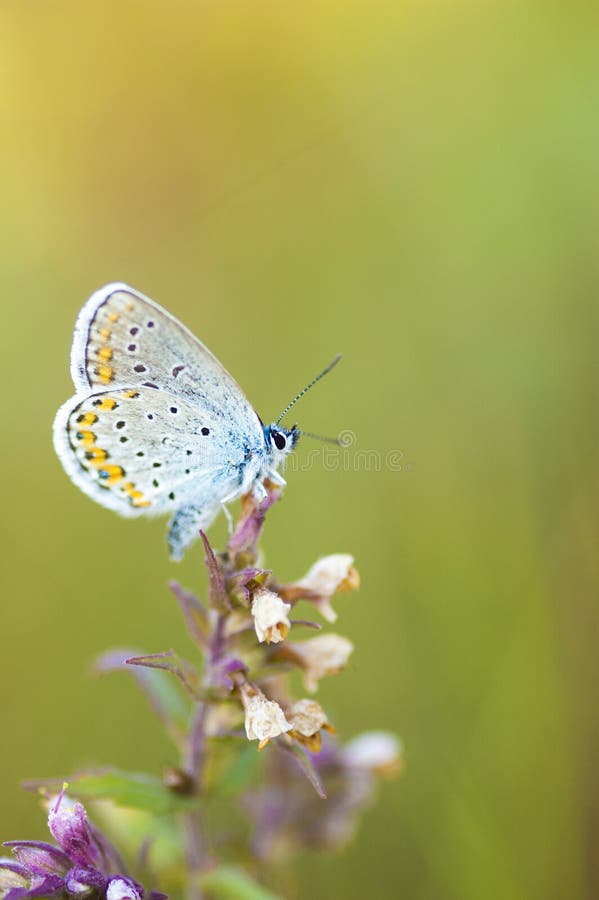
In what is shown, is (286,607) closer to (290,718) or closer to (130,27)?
(290,718)

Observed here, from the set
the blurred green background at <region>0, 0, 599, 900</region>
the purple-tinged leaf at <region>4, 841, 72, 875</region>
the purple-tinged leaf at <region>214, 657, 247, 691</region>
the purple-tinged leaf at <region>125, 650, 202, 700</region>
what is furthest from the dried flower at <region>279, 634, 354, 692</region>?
the blurred green background at <region>0, 0, 599, 900</region>

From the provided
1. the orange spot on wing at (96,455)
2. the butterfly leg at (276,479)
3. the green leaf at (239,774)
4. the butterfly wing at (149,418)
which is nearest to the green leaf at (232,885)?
the green leaf at (239,774)

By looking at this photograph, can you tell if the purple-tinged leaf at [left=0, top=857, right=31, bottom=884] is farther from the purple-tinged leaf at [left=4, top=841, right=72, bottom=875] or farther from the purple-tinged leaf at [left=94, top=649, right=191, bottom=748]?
the purple-tinged leaf at [left=94, top=649, right=191, bottom=748]

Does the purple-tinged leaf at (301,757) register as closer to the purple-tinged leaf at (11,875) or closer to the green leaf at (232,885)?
the green leaf at (232,885)

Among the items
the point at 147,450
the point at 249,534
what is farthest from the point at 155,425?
the point at 249,534

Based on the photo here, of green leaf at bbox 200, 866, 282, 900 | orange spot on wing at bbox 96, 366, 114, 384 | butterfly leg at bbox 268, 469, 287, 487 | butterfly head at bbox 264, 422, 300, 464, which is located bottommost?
green leaf at bbox 200, 866, 282, 900

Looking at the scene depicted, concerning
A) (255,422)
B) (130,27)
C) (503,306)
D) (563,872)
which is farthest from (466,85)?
(563,872)

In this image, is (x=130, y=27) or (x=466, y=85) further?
(x=130, y=27)
